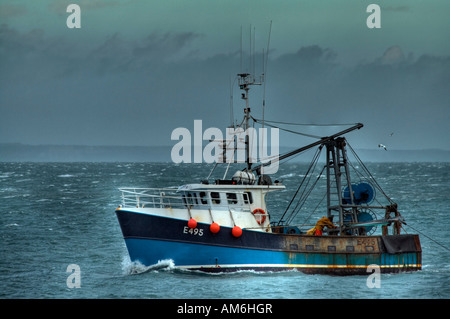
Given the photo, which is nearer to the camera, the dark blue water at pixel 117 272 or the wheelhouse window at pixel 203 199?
the dark blue water at pixel 117 272

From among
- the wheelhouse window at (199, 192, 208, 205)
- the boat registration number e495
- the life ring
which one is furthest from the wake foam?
the life ring

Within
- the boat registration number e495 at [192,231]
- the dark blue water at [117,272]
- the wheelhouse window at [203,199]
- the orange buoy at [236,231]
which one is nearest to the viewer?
the dark blue water at [117,272]

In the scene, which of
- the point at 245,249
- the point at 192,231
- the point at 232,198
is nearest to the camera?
the point at 192,231

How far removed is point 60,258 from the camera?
120 ft

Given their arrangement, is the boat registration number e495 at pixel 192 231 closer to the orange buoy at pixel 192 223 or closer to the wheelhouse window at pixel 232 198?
the orange buoy at pixel 192 223

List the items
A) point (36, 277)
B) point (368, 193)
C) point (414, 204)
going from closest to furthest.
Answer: point (36, 277), point (368, 193), point (414, 204)

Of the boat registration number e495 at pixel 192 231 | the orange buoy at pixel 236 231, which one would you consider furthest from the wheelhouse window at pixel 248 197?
the boat registration number e495 at pixel 192 231

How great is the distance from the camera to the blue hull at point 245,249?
96.3 feet

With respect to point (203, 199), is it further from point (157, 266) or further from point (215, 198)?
point (157, 266)

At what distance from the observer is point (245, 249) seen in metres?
29.8

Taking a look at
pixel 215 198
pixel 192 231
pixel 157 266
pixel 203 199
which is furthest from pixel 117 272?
pixel 215 198
